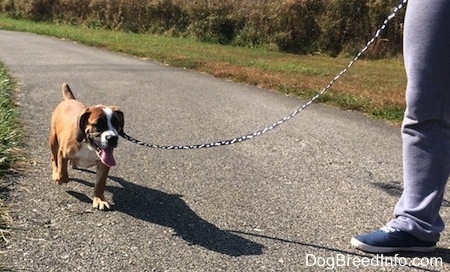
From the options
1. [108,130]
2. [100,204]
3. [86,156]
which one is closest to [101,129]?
[108,130]

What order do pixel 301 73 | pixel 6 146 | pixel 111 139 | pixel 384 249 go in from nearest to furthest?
pixel 384 249
pixel 111 139
pixel 6 146
pixel 301 73

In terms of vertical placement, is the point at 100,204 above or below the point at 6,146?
above

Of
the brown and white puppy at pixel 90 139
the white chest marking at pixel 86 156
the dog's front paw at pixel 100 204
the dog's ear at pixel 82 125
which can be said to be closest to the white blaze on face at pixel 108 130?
the brown and white puppy at pixel 90 139

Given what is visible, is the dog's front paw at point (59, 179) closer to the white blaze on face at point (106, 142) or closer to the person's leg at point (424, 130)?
the white blaze on face at point (106, 142)

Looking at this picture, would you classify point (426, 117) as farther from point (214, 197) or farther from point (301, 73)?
point (301, 73)

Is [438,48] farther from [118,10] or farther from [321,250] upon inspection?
[118,10]

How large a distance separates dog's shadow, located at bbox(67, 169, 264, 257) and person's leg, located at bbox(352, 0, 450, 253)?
71 centimetres

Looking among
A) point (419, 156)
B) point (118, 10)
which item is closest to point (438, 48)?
point (419, 156)

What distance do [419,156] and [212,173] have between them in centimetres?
185

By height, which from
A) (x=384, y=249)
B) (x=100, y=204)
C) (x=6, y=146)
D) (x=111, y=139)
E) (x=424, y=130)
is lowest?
(x=6, y=146)

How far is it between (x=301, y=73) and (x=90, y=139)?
8.86m

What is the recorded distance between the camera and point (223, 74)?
10562mm

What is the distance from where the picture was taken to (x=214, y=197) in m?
3.79

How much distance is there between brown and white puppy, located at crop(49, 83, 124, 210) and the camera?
11.0 ft
